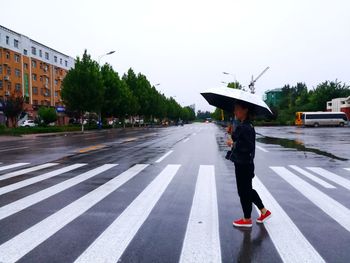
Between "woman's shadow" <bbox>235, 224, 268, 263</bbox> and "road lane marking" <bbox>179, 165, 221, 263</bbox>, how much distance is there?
0.85 feet

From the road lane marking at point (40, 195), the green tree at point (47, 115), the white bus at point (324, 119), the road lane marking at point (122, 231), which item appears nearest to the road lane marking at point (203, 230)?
the road lane marking at point (122, 231)

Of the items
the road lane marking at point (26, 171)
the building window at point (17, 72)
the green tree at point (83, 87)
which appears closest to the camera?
Answer: the road lane marking at point (26, 171)

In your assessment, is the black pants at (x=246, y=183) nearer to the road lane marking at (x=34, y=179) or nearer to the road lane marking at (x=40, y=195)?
the road lane marking at (x=40, y=195)

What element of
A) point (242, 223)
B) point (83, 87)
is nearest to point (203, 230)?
point (242, 223)

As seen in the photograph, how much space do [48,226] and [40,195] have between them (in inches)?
82.6

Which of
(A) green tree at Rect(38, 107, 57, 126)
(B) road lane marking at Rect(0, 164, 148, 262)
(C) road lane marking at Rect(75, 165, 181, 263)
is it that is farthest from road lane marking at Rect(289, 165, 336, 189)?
(A) green tree at Rect(38, 107, 57, 126)

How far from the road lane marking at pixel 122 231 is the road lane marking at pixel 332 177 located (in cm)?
401

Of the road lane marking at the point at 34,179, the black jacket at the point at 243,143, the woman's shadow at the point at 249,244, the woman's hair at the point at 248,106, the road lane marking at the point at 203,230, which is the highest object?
the woman's hair at the point at 248,106

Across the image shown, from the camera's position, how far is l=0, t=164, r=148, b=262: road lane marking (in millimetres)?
3939

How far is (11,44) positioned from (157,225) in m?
63.5

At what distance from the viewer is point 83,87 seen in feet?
141

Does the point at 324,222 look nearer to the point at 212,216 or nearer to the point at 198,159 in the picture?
the point at 212,216

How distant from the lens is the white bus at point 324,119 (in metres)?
57.4

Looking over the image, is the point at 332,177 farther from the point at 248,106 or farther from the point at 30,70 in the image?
the point at 30,70
